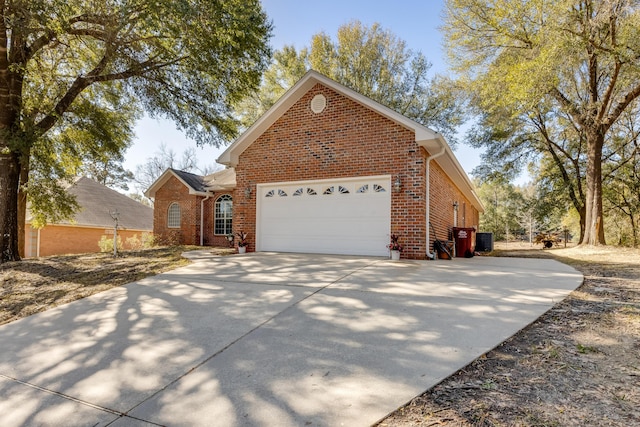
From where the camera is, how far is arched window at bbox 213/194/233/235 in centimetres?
1567

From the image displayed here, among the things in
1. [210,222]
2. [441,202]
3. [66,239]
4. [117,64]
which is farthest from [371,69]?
[66,239]

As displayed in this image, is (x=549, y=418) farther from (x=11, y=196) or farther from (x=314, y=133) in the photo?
(x=11, y=196)

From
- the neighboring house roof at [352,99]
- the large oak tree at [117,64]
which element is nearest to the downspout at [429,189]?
the neighboring house roof at [352,99]

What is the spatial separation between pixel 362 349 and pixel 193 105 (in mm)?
9684

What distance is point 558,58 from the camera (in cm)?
1005

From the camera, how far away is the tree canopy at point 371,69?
2109cm

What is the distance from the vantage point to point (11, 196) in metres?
8.90

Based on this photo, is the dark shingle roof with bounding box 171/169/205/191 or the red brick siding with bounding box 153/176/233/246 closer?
the red brick siding with bounding box 153/176/233/246

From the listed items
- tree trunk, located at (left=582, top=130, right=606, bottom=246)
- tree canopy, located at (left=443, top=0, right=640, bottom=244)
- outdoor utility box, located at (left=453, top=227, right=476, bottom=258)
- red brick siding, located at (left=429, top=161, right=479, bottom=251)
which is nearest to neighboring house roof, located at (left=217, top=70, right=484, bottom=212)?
red brick siding, located at (left=429, top=161, right=479, bottom=251)

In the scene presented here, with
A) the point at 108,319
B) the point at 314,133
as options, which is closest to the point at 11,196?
the point at 108,319

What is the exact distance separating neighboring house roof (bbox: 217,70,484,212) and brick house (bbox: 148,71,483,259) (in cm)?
3

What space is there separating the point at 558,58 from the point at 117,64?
13.0 meters

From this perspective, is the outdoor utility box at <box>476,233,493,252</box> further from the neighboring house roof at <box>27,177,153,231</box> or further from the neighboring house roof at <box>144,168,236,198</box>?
the neighboring house roof at <box>27,177,153,231</box>

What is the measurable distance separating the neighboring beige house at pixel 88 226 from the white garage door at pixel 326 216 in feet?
39.2
